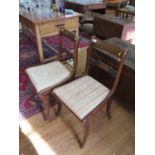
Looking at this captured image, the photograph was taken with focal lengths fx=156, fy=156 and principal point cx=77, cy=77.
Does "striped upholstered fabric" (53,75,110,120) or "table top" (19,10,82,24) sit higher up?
"table top" (19,10,82,24)

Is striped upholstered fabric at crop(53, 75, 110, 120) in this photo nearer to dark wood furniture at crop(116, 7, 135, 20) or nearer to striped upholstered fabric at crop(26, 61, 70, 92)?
striped upholstered fabric at crop(26, 61, 70, 92)

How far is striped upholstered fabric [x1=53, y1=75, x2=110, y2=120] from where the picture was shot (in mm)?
1205

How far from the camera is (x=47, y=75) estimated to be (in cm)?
152

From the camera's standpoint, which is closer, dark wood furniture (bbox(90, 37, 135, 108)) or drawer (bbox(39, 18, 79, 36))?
dark wood furniture (bbox(90, 37, 135, 108))

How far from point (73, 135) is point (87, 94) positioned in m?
0.46

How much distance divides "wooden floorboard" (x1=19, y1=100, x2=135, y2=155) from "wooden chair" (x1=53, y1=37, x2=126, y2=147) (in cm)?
14

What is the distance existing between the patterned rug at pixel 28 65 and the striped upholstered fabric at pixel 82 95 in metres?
0.52

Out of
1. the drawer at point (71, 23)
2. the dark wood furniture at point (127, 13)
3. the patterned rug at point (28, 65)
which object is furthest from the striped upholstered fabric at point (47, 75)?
the dark wood furniture at point (127, 13)

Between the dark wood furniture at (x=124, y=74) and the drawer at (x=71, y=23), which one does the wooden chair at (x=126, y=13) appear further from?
the dark wood furniture at (x=124, y=74)

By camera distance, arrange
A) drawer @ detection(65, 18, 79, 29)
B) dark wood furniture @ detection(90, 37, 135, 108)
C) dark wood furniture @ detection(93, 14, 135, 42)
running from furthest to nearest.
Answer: dark wood furniture @ detection(93, 14, 135, 42) → drawer @ detection(65, 18, 79, 29) → dark wood furniture @ detection(90, 37, 135, 108)

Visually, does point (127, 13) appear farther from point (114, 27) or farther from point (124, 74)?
point (124, 74)

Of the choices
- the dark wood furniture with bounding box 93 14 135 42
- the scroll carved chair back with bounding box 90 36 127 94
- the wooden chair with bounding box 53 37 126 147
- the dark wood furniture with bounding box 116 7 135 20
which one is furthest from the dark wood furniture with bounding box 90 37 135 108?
the dark wood furniture with bounding box 116 7 135 20

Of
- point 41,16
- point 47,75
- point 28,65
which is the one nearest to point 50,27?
point 41,16
